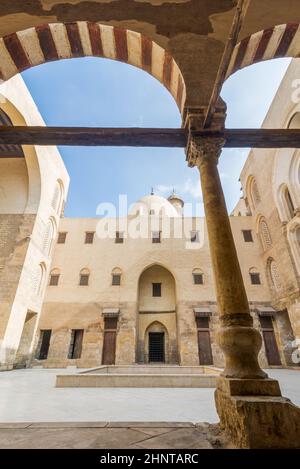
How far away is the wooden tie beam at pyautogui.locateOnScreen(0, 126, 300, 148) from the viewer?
369 centimetres

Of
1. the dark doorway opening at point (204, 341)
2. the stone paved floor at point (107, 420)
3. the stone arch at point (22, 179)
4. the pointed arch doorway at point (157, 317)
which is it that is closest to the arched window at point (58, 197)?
the stone arch at point (22, 179)

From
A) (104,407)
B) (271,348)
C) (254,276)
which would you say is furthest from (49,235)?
(271,348)

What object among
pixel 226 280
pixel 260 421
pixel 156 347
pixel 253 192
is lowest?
pixel 260 421

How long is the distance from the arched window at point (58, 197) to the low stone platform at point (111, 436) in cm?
1506

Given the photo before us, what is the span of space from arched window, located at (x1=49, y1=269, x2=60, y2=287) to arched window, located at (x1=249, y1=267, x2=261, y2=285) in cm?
1268

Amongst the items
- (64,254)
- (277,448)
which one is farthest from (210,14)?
(64,254)

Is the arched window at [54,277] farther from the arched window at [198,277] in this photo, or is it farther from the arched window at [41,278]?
the arched window at [198,277]

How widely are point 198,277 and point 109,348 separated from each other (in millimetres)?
7147

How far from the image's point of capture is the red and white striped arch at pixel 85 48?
4402mm

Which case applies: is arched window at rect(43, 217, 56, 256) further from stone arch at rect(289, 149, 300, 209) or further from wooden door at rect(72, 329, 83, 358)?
stone arch at rect(289, 149, 300, 209)

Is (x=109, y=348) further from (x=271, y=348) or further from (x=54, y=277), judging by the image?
(x=271, y=348)

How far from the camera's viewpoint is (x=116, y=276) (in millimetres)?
16953

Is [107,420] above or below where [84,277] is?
below

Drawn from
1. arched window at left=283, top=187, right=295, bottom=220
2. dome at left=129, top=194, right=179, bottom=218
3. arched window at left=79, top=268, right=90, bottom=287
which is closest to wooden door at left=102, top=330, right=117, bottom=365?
arched window at left=79, top=268, right=90, bottom=287
